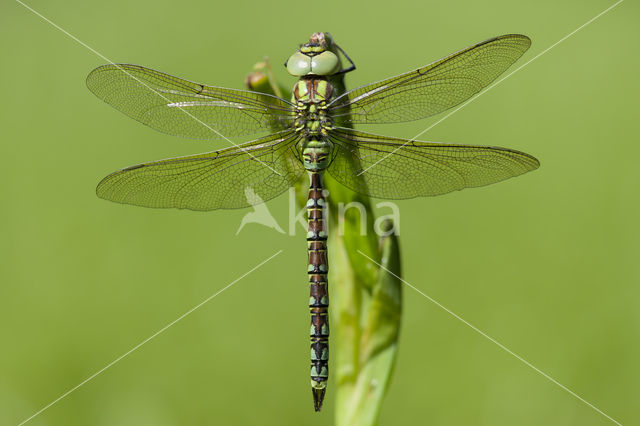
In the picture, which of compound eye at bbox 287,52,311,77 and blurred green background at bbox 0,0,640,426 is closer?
compound eye at bbox 287,52,311,77

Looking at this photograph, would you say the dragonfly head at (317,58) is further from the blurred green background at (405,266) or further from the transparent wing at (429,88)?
the blurred green background at (405,266)

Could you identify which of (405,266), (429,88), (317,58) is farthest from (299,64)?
(405,266)

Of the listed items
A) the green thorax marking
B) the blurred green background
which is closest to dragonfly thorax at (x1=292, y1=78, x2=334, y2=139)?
the green thorax marking

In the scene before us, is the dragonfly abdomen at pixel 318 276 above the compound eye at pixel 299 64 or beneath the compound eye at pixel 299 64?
beneath

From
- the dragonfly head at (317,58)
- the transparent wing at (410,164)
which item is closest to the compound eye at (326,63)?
the dragonfly head at (317,58)

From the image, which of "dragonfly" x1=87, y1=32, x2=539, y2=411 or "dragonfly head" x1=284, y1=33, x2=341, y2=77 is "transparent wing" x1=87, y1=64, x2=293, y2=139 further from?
"dragonfly head" x1=284, y1=33, x2=341, y2=77

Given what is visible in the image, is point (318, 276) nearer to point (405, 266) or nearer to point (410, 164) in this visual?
point (410, 164)

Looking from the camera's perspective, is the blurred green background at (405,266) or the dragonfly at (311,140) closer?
the dragonfly at (311,140)
